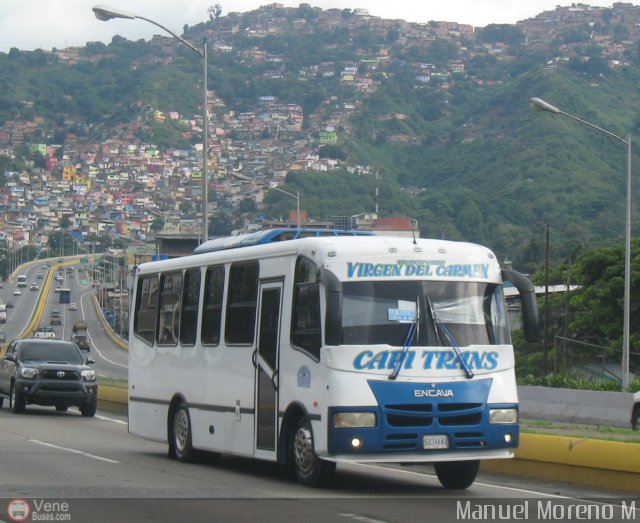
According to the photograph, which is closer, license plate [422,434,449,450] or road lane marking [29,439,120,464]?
license plate [422,434,449,450]

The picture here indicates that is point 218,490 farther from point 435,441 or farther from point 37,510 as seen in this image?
point 37,510

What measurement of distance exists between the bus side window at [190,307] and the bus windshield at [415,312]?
412 cm

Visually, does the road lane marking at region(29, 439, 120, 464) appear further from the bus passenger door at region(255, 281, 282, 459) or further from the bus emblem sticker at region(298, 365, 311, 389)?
the bus emblem sticker at region(298, 365, 311, 389)

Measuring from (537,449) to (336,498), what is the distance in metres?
3.59

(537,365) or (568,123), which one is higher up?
(568,123)

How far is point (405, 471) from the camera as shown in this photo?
18.2 m

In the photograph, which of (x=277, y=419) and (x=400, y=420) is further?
(x=277, y=419)

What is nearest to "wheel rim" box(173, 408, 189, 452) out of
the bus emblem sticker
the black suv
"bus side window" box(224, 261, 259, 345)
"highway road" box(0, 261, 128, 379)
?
"bus side window" box(224, 261, 259, 345)

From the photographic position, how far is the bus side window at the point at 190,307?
1844 centimetres

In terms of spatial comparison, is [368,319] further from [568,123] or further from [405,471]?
[568,123]

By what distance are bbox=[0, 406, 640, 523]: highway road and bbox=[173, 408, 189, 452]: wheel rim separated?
0.84 ft

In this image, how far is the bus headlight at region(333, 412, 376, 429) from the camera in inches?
556

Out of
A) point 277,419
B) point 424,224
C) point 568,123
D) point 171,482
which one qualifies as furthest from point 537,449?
point 568,123

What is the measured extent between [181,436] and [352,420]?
5.13 meters
